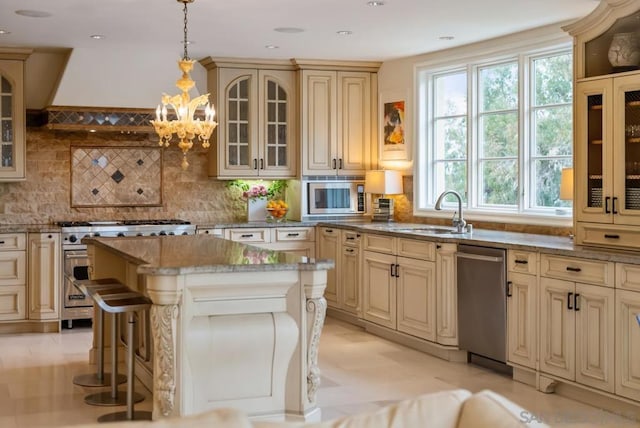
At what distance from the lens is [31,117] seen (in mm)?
8141

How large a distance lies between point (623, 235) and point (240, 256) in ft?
7.63

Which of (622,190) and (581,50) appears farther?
(581,50)

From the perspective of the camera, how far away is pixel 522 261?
5.62m

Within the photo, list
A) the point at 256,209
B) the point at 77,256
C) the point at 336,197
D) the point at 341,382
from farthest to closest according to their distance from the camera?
the point at 256,209 < the point at 336,197 < the point at 77,256 < the point at 341,382

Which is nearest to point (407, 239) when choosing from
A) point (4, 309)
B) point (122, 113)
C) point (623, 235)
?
point (623, 235)

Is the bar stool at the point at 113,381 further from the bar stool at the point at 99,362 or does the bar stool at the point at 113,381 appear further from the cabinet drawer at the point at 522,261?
the cabinet drawer at the point at 522,261

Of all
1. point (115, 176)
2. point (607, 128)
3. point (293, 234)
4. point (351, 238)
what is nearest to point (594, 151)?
point (607, 128)

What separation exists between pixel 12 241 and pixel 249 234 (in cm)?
218

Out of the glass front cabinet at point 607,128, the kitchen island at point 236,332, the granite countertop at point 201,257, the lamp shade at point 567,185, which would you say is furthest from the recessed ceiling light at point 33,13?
the lamp shade at point 567,185

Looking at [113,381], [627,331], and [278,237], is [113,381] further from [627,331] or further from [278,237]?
[278,237]

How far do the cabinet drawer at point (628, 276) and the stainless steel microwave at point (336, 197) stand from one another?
4.23 metres

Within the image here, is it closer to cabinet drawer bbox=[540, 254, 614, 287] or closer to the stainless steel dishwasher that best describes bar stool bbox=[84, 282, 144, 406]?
the stainless steel dishwasher

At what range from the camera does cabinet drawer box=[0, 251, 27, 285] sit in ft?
24.9

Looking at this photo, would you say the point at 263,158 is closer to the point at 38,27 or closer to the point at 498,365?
the point at 38,27
